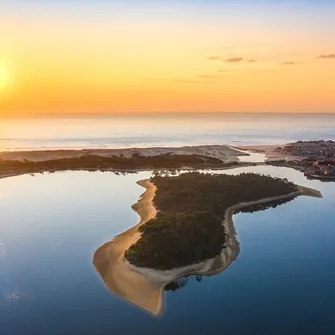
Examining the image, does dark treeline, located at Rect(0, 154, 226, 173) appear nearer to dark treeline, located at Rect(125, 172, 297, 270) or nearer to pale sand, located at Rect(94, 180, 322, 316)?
dark treeline, located at Rect(125, 172, 297, 270)

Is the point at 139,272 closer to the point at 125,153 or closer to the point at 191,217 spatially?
the point at 191,217

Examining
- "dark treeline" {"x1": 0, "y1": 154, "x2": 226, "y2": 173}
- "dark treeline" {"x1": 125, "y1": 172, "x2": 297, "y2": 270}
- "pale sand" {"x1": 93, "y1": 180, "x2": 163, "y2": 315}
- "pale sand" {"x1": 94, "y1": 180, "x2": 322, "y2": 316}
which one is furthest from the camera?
"dark treeline" {"x1": 0, "y1": 154, "x2": 226, "y2": 173}

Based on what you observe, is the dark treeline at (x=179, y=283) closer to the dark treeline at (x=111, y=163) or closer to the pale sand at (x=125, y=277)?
the pale sand at (x=125, y=277)

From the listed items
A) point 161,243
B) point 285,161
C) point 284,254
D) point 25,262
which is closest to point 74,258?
point 25,262

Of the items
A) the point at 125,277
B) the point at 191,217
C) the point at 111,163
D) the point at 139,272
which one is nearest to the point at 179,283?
the point at 139,272

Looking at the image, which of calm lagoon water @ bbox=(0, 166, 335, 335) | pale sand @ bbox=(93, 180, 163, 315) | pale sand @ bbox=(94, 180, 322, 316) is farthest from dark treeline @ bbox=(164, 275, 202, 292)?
pale sand @ bbox=(93, 180, 163, 315)

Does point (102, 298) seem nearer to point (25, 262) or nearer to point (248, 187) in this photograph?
point (25, 262)
